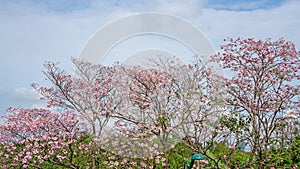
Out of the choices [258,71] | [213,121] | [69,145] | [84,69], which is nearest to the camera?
[258,71]

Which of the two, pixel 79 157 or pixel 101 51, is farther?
pixel 79 157

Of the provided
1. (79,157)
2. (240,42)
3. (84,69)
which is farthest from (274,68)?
(79,157)

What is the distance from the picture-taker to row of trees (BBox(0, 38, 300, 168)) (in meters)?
4.99

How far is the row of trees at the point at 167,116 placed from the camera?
499 cm

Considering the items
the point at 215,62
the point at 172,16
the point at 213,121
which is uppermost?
the point at 172,16

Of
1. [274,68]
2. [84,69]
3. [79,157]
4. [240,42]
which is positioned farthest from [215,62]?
[79,157]

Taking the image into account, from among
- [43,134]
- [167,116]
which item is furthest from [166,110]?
[43,134]

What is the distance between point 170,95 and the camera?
5441mm

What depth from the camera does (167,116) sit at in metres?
5.32

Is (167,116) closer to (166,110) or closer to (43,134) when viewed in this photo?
(166,110)

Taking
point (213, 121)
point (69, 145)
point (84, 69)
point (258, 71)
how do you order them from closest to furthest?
1. point (258, 71)
2. point (213, 121)
3. point (69, 145)
4. point (84, 69)

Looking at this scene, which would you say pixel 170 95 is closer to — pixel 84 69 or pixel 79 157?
pixel 84 69

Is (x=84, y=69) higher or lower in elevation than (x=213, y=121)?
higher

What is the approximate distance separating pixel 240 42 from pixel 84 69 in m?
2.83
